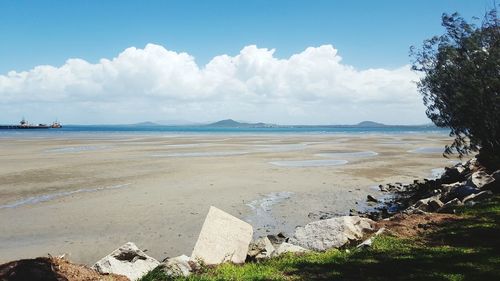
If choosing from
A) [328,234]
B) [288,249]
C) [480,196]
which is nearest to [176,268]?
[288,249]

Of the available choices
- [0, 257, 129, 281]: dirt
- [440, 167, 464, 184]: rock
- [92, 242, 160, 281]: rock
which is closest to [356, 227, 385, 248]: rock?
[92, 242, 160, 281]: rock

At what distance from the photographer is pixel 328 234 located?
518 inches

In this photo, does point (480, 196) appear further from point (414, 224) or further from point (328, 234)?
point (328, 234)

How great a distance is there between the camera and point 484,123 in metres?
25.5

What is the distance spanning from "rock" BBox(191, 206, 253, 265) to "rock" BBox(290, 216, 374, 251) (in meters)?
2.05

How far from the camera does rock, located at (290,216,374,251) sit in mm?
12827

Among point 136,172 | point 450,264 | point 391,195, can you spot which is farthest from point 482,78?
point 136,172

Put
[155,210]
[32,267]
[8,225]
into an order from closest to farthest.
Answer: [32,267] < [8,225] < [155,210]

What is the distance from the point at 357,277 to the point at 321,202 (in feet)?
46.2

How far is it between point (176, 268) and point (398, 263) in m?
5.37

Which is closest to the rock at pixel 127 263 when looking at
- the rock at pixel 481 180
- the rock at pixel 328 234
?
the rock at pixel 328 234

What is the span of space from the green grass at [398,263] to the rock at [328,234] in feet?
2.59

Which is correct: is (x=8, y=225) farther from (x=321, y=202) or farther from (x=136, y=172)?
(x=136, y=172)

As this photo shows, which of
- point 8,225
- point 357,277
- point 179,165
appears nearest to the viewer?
point 357,277
